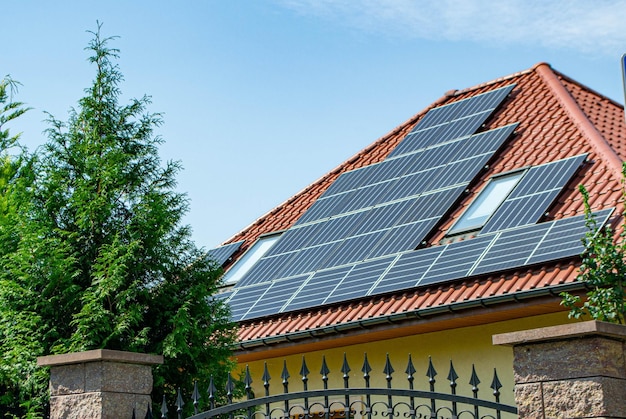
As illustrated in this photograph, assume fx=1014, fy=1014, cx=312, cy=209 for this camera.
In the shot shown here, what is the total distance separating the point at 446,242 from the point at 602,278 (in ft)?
12.2

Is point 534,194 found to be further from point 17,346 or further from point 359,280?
point 17,346

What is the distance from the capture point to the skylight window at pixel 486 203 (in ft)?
45.7

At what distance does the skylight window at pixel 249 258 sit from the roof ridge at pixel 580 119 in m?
5.49

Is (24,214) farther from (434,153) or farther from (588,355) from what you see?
(434,153)

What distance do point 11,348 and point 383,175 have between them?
9329mm

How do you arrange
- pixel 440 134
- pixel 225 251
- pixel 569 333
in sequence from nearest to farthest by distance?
pixel 569 333
pixel 440 134
pixel 225 251

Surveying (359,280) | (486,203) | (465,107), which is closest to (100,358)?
(359,280)

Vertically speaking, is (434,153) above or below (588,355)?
above

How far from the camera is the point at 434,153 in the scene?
671 inches

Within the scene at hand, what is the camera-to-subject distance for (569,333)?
20.6 ft

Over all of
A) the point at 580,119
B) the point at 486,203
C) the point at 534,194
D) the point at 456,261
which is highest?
the point at 580,119

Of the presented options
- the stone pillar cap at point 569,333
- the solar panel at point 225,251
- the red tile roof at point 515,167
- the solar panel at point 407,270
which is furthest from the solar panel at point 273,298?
the stone pillar cap at point 569,333

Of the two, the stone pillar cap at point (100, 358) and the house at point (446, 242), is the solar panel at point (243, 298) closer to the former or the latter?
the house at point (446, 242)

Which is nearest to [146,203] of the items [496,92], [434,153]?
[434,153]
